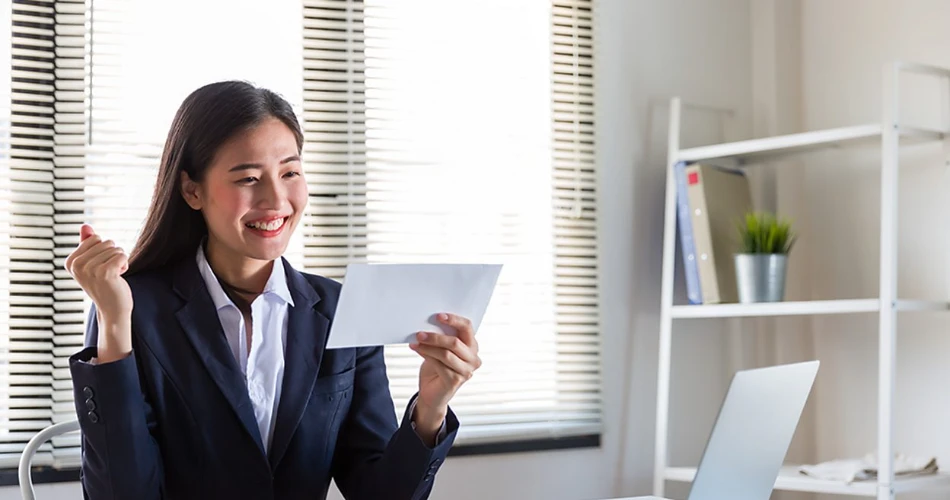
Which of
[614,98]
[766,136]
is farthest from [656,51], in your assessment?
[766,136]

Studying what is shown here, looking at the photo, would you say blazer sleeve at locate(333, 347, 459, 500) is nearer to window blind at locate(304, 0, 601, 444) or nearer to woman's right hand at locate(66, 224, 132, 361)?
woman's right hand at locate(66, 224, 132, 361)

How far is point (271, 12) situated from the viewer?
244 cm

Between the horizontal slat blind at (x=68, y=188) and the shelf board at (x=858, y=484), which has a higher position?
the horizontal slat blind at (x=68, y=188)

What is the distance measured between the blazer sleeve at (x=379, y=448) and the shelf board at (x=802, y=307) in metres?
1.12

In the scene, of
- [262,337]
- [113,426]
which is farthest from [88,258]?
[262,337]

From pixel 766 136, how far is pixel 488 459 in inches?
47.1

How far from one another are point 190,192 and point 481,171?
113 cm

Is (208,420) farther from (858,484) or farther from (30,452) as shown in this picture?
(858,484)

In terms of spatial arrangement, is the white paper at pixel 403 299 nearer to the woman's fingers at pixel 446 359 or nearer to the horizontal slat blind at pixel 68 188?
the woman's fingers at pixel 446 359

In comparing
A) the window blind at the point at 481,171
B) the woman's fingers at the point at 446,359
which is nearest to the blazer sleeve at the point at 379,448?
the woman's fingers at the point at 446,359

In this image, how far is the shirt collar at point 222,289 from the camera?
162cm

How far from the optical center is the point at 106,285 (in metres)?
1.39

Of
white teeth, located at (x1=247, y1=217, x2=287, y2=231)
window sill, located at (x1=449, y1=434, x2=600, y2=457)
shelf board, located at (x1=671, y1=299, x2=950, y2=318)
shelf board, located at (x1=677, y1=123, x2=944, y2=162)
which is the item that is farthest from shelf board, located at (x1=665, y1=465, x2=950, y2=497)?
white teeth, located at (x1=247, y1=217, x2=287, y2=231)

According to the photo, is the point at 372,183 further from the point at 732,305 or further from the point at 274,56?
the point at 732,305
